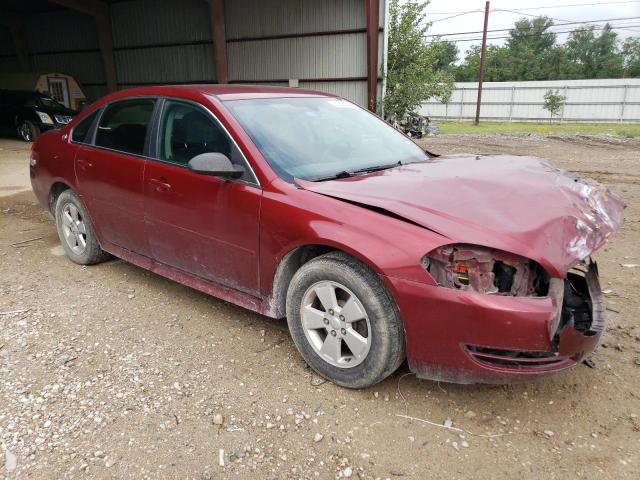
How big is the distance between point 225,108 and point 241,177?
1.74ft

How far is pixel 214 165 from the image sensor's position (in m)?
2.71

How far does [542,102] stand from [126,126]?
3252 centimetres

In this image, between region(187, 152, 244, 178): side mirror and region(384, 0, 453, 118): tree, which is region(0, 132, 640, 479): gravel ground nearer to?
region(187, 152, 244, 178): side mirror

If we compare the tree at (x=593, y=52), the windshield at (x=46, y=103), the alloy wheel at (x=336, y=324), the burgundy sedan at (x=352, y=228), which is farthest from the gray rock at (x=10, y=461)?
the tree at (x=593, y=52)

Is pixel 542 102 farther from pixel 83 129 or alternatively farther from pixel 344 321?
pixel 344 321

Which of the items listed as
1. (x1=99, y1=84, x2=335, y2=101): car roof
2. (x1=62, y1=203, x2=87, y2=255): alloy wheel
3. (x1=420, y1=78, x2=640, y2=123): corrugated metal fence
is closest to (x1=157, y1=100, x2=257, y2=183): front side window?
(x1=99, y1=84, x2=335, y2=101): car roof

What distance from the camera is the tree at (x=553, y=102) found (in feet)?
92.8

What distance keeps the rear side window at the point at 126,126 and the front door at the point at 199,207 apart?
22 centimetres

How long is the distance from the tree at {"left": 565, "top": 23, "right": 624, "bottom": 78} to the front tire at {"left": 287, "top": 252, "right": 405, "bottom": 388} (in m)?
55.1

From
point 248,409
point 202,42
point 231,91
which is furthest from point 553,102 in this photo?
point 248,409

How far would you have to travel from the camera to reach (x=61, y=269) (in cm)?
428

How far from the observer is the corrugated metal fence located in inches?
1118

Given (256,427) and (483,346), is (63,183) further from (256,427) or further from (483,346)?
(483,346)

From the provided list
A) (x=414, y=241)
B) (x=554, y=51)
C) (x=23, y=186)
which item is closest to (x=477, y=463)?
(x=414, y=241)
